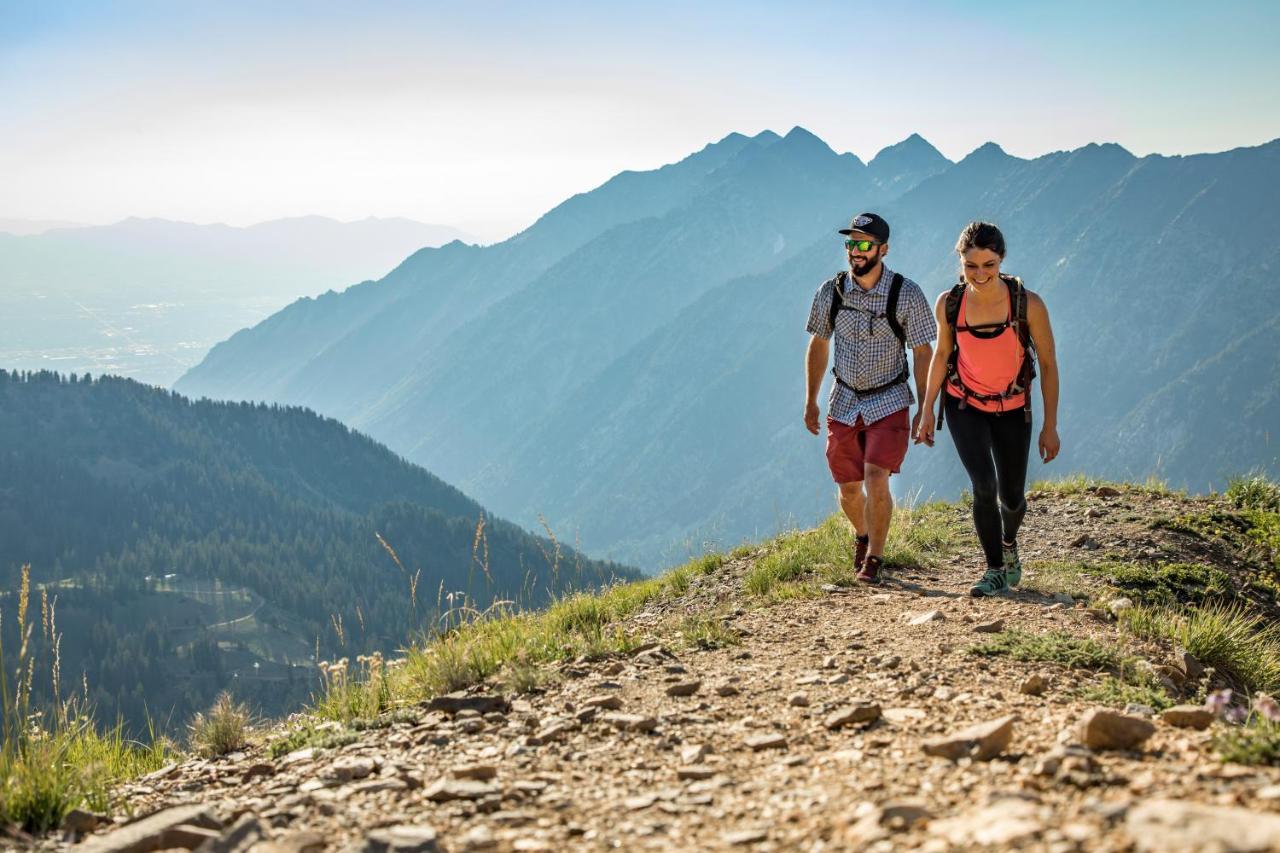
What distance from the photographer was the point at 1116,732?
369cm

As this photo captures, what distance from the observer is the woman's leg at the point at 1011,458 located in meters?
7.72

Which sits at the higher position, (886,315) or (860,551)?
(886,315)

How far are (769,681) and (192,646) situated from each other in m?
174

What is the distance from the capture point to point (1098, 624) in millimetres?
6727

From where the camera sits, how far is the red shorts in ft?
26.9

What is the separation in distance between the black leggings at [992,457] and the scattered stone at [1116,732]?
4.05 m

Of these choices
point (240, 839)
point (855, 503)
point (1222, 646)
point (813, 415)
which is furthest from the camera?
point (813, 415)

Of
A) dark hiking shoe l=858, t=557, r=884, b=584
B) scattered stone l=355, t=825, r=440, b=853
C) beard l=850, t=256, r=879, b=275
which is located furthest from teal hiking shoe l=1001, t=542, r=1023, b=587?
scattered stone l=355, t=825, r=440, b=853

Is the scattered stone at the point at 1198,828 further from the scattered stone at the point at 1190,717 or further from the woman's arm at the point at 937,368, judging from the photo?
the woman's arm at the point at 937,368

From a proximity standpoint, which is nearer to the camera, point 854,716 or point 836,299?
point 854,716

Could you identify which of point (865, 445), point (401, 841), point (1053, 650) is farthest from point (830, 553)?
point (401, 841)

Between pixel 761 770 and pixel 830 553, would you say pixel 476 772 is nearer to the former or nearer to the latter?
pixel 761 770

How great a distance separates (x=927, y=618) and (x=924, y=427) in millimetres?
1680

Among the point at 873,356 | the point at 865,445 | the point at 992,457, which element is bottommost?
the point at 992,457
